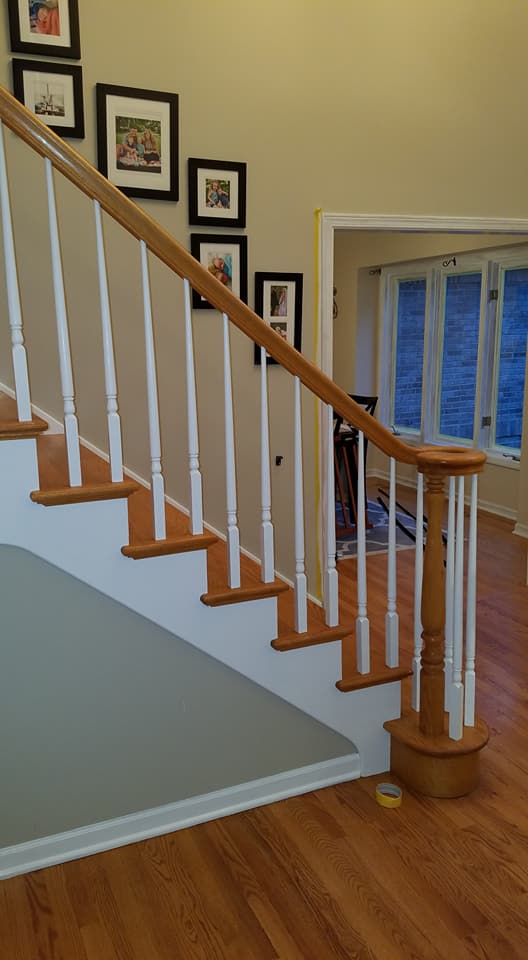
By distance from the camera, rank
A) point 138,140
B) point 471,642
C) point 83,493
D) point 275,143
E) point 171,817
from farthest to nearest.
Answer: point 275,143
point 138,140
point 471,642
point 171,817
point 83,493

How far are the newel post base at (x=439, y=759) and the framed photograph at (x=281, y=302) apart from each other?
188 cm

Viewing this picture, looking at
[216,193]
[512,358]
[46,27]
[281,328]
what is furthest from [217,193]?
[512,358]

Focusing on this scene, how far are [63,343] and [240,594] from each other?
0.89 meters

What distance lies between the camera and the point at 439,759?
2.44m

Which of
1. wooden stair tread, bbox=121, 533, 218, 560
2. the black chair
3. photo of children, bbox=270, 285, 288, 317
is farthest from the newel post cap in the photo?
the black chair

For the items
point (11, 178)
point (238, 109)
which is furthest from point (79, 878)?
point (238, 109)

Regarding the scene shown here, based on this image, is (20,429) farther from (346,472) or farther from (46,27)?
(346,472)

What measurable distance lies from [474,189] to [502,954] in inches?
140

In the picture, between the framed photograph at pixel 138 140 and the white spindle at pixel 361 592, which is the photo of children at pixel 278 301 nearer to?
the framed photograph at pixel 138 140

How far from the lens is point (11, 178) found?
3.05 metres

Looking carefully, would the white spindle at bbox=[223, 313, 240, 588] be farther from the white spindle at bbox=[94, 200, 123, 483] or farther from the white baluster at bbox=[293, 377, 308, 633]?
the white spindle at bbox=[94, 200, 123, 483]

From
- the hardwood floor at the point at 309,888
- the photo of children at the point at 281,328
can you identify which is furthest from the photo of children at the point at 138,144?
the hardwood floor at the point at 309,888

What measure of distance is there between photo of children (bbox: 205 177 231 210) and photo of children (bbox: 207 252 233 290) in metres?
0.22

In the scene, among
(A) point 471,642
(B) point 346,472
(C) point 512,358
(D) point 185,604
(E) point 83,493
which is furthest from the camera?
(C) point 512,358
